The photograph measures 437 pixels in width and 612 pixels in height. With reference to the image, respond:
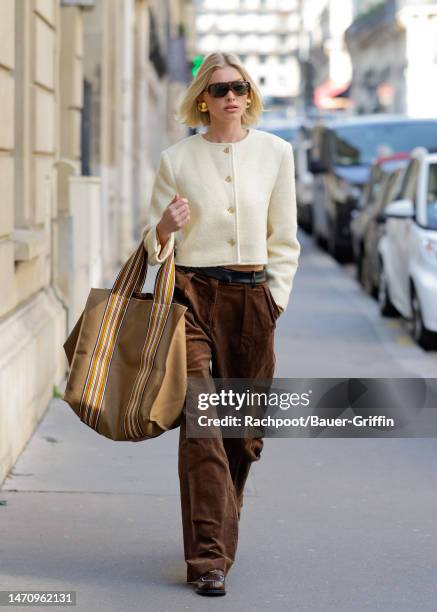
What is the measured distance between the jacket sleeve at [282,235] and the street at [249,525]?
981 millimetres

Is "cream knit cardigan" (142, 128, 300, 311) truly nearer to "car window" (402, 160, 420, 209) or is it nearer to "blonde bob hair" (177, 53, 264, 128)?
"blonde bob hair" (177, 53, 264, 128)

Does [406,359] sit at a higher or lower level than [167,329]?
lower

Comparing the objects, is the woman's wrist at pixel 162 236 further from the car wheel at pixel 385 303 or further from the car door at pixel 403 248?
the car wheel at pixel 385 303

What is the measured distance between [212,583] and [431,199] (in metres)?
8.09

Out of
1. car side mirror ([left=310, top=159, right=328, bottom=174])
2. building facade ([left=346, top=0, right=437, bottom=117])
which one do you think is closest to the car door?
car side mirror ([left=310, top=159, right=328, bottom=174])

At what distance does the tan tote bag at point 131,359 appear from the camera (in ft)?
16.2

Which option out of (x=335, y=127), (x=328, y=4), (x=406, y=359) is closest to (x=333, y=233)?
(x=335, y=127)

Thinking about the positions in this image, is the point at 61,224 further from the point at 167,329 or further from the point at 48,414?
the point at 167,329

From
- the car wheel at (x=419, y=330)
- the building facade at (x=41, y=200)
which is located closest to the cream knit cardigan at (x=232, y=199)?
the building facade at (x=41, y=200)

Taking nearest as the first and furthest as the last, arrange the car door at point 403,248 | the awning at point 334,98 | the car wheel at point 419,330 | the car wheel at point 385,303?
the car wheel at point 419,330 < the car door at point 403,248 < the car wheel at point 385,303 < the awning at point 334,98

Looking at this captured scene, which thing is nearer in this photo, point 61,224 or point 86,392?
point 86,392

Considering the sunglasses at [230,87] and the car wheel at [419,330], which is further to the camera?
the car wheel at [419,330]

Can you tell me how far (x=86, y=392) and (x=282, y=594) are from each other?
94 cm

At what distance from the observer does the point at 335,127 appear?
76.8ft
